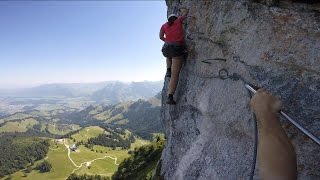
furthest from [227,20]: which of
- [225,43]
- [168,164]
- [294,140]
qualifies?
[168,164]

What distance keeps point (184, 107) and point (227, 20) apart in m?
5.06

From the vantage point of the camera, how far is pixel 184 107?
1573 cm

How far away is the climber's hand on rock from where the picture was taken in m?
5.84

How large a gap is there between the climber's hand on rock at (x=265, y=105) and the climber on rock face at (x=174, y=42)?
8945 millimetres

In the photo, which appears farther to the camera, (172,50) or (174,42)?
(174,42)

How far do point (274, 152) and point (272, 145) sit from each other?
0.46 ft

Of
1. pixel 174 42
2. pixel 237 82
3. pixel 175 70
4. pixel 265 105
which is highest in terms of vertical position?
pixel 174 42

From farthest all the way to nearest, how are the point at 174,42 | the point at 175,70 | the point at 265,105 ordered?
the point at 175,70
the point at 174,42
the point at 265,105

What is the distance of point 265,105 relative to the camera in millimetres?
5895

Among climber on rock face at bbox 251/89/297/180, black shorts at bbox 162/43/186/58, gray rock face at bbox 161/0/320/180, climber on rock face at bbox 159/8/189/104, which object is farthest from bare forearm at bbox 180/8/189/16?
climber on rock face at bbox 251/89/297/180

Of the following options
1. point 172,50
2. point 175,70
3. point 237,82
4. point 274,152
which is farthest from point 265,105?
point 175,70

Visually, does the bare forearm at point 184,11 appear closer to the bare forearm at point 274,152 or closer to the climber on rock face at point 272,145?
the climber on rock face at point 272,145

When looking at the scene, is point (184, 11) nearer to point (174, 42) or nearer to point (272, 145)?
point (174, 42)

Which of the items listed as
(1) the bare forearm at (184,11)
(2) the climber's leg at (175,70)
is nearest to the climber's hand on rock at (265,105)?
(2) the climber's leg at (175,70)
